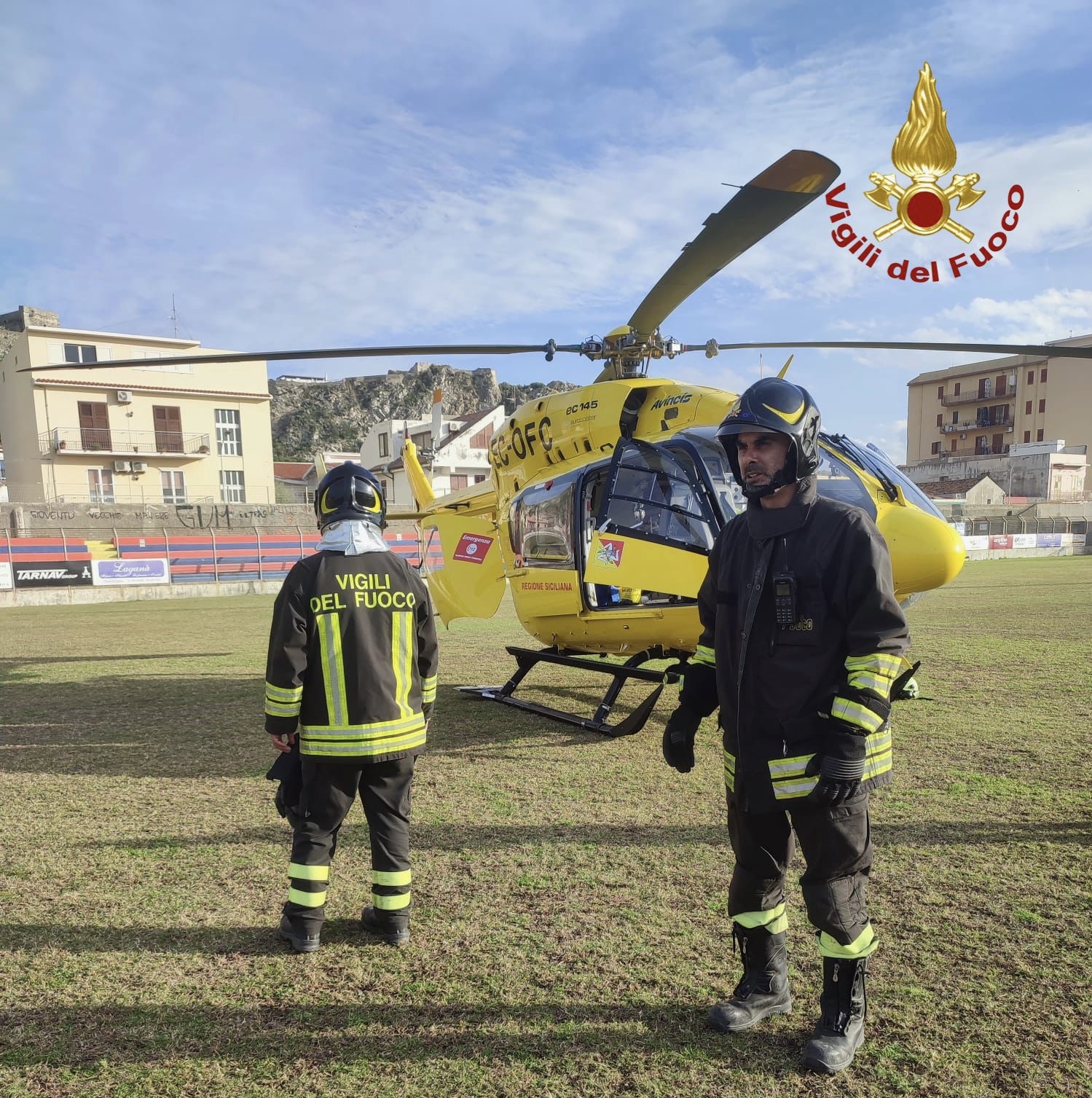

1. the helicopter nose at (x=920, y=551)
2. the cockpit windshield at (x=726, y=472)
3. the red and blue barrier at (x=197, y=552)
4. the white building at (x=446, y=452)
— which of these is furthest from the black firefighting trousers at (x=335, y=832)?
the white building at (x=446, y=452)

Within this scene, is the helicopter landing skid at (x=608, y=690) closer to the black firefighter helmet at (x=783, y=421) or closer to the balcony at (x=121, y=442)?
the black firefighter helmet at (x=783, y=421)

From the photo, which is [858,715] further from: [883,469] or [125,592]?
[125,592]

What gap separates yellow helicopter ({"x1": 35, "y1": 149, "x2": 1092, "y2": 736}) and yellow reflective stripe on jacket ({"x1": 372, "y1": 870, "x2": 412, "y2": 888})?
3076 mm

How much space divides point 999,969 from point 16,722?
854 cm

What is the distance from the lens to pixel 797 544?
265cm

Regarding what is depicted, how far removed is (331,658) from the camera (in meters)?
3.41

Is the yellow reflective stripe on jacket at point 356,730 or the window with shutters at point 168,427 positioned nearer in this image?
the yellow reflective stripe on jacket at point 356,730

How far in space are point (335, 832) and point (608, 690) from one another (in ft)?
13.0

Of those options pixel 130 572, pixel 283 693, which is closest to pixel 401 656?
pixel 283 693

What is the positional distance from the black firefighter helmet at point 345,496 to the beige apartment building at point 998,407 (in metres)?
74.4

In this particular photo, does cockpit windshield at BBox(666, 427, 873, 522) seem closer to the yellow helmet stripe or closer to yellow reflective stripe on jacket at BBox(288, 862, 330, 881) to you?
the yellow helmet stripe

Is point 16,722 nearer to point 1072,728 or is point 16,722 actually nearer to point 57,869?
point 57,869

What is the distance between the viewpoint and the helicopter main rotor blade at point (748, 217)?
416 centimetres

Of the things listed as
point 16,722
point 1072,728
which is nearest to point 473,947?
point 1072,728
